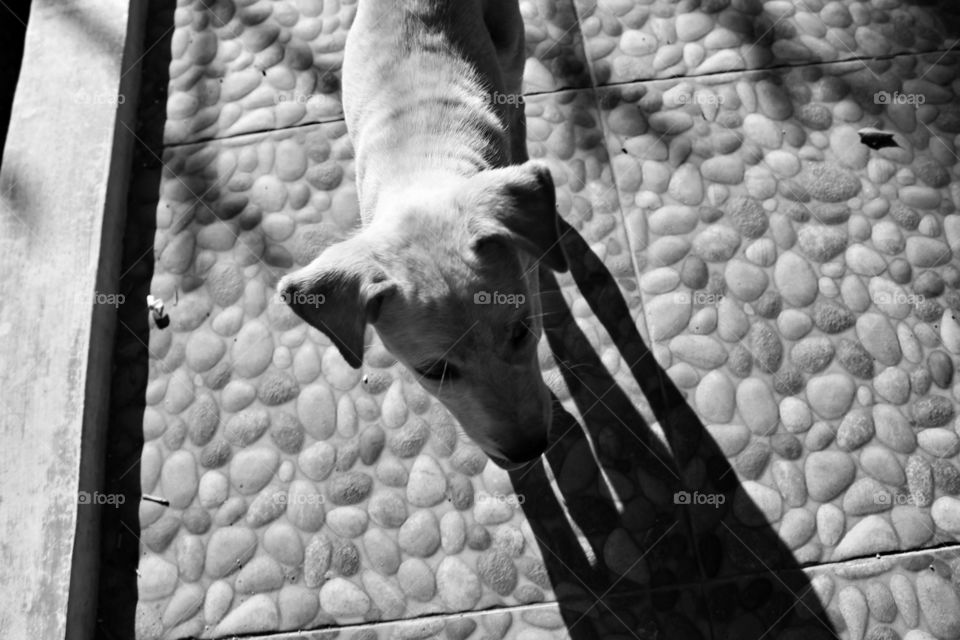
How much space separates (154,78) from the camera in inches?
230

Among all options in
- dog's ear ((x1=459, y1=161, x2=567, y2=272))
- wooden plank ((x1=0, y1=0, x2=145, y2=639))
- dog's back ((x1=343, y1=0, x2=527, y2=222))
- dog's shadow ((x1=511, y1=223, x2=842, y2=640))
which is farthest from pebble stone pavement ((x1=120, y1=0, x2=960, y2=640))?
dog's ear ((x1=459, y1=161, x2=567, y2=272))

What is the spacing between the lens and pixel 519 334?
10.3 feet

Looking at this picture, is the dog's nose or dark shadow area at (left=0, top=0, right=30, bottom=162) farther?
dark shadow area at (left=0, top=0, right=30, bottom=162)

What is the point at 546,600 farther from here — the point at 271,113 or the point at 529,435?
the point at 271,113

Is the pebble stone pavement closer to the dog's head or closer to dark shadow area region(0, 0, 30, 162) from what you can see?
the dog's head

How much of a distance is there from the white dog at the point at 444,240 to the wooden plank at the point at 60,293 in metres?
2.23

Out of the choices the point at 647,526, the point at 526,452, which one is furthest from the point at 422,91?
the point at 647,526

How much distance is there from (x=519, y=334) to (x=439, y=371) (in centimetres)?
37

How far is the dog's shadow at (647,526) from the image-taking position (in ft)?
12.6

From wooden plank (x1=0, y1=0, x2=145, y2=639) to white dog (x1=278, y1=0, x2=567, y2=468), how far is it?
2.23 m

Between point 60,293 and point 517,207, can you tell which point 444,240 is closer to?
point 517,207

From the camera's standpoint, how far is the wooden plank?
414cm

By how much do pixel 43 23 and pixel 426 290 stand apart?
501 cm

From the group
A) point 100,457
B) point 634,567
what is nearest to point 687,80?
point 634,567
